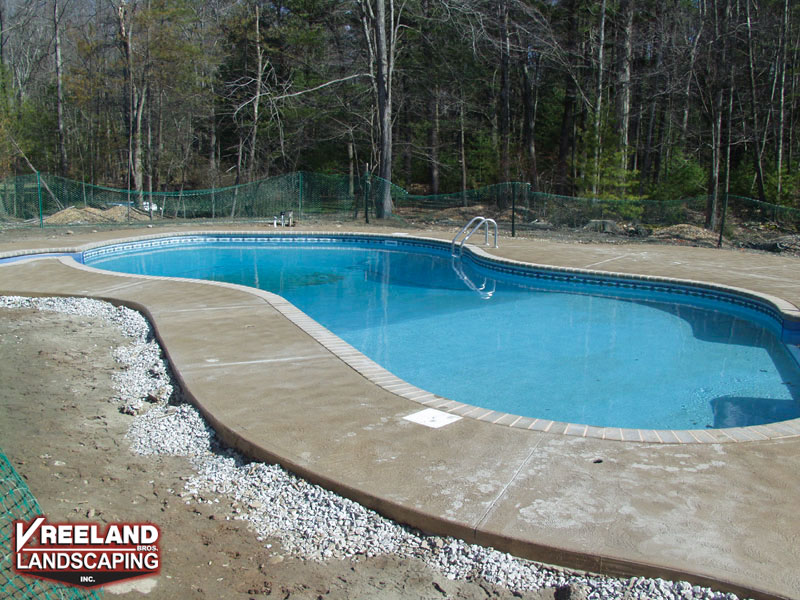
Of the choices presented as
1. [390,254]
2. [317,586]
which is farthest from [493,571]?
[390,254]

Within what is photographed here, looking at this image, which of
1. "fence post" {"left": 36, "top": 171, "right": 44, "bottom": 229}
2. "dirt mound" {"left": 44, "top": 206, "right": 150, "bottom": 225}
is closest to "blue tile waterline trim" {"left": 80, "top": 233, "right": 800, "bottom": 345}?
"fence post" {"left": 36, "top": 171, "right": 44, "bottom": 229}

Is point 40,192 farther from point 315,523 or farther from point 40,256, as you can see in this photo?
point 315,523

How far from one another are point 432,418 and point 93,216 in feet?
53.0

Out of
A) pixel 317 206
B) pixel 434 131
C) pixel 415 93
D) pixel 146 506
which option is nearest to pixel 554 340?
pixel 146 506

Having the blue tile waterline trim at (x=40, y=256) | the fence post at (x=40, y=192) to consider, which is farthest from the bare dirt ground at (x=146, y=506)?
the fence post at (x=40, y=192)

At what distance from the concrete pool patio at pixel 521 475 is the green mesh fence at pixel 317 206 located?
37.6 ft

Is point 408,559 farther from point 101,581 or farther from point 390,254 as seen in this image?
point 390,254

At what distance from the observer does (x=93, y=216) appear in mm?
17156

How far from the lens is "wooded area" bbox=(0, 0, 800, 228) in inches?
726

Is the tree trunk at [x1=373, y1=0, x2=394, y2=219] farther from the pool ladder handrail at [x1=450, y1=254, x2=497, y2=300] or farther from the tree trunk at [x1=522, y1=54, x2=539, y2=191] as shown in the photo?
the pool ladder handrail at [x1=450, y1=254, x2=497, y2=300]

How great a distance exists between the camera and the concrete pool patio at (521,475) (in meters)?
2.42

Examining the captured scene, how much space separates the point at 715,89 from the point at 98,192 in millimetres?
16323

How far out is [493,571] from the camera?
2424 mm

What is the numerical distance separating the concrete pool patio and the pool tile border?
0.09m
